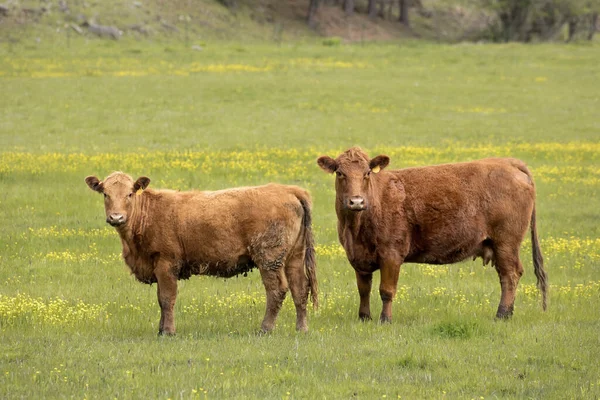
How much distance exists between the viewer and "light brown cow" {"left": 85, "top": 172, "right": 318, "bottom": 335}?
11.9 metres

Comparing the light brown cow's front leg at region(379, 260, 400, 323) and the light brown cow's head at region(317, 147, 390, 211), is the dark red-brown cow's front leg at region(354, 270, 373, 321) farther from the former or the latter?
the light brown cow's head at region(317, 147, 390, 211)

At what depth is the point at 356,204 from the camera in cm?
1200

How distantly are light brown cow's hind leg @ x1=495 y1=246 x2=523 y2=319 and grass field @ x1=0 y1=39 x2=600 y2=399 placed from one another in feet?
0.95

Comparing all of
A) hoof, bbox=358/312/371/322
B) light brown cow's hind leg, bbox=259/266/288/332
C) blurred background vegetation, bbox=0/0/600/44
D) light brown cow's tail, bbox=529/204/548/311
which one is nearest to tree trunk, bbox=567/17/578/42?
blurred background vegetation, bbox=0/0/600/44

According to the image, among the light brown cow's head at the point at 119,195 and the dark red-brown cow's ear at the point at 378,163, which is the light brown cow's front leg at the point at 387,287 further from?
the light brown cow's head at the point at 119,195

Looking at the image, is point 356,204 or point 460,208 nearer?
point 356,204

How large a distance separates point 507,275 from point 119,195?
5.52 metres

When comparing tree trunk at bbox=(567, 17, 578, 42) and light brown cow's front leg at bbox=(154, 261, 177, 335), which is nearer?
light brown cow's front leg at bbox=(154, 261, 177, 335)

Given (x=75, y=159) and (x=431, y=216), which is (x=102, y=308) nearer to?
(x=431, y=216)

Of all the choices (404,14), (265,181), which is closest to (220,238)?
(265,181)

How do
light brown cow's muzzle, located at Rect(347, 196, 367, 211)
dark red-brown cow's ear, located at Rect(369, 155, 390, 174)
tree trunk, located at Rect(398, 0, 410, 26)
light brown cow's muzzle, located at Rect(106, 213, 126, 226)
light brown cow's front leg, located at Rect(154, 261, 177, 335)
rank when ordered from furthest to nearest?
tree trunk, located at Rect(398, 0, 410, 26)
dark red-brown cow's ear, located at Rect(369, 155, 390, 174)
light brown cow's muzzle, located at Rect(347, 196, 367, 211)
light brown cow's front leg, located at Rect(154, 261, 177, 335)
light brown cow's muzzle, located at Rect(106, 213, 126, 226)

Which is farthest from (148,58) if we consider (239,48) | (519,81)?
(519,81)

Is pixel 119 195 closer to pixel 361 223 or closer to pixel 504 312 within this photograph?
pixel 361 223

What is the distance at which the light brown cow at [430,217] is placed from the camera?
41.3 ft
